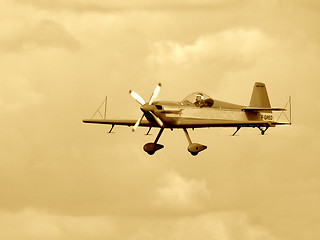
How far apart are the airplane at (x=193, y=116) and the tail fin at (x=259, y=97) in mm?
1976

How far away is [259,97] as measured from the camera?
2051 inches

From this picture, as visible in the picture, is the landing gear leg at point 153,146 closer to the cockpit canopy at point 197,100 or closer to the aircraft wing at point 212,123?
the aircraft wing at point 212,123

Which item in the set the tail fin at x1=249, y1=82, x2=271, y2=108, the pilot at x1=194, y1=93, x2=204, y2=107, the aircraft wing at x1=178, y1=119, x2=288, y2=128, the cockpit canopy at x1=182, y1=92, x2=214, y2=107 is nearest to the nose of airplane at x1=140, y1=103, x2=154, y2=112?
the aircraft wing at x1=178, y1=119, x2=288, y2=128

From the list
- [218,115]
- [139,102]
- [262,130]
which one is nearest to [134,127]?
[139,102]

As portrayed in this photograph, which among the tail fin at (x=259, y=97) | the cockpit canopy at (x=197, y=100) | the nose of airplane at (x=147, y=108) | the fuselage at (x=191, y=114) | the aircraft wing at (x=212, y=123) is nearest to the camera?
the nose of airplane at (x=147, y=108)

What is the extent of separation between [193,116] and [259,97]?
723 cm

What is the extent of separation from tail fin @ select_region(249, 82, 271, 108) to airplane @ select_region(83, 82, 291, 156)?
1976 mm

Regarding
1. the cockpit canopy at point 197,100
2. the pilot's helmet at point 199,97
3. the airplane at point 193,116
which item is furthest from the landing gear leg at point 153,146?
the pilot's helmet at point 199,97

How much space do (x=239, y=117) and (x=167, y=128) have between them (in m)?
5.05

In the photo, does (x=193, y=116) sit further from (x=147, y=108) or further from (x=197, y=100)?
(x=147, y=108)

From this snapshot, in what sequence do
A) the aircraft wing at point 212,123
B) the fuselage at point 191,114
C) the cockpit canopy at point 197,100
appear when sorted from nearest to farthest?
the fuselage at point 191,114, the aircraft wing at point 212,123, the cockpit canopy at point 197,100

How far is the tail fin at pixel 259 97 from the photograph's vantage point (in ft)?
170

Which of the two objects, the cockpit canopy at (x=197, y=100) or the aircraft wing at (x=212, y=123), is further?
the cockpit canopy at (x=197, y=100)

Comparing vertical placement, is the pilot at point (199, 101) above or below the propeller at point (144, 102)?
above
